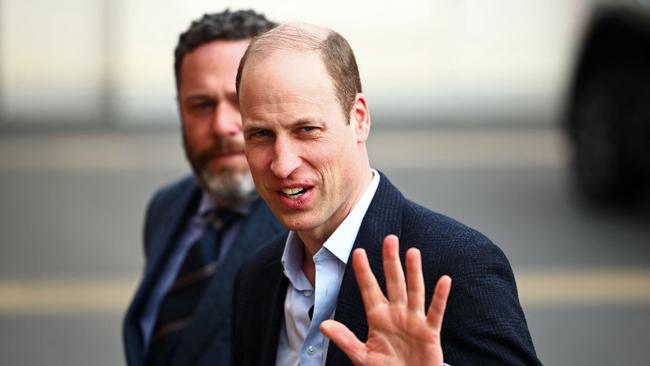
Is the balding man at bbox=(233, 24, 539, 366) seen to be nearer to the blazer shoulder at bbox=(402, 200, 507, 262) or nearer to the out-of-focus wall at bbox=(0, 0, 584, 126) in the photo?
the blazer shoulder at bbox=(402, 200, 507, 262)

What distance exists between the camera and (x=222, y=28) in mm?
3186

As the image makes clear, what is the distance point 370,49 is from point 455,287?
1595cm

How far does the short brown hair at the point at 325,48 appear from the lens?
2.16m

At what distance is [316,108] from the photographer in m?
2.15

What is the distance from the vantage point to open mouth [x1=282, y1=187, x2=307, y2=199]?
86.7 inches

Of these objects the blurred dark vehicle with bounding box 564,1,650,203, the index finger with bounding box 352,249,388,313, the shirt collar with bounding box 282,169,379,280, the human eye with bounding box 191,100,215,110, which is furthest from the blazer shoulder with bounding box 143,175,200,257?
the blurred dark vehicle with bounding box 564,1,650,203

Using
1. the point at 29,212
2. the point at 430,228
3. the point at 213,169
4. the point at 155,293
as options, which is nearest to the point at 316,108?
the point at 430,228

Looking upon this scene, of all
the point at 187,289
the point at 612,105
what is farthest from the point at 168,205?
the point at 612,105

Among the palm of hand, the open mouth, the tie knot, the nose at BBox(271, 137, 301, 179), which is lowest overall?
the tie knot

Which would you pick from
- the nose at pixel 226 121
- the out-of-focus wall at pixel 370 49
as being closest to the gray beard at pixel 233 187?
the nose at pixel 226 121

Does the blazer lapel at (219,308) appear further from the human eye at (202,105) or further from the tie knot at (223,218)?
the human eye at (202,105)

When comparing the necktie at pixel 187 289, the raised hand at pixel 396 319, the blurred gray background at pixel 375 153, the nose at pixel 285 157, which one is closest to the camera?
the raised hand at pixel 396 319

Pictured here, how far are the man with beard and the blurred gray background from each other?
12.3ft

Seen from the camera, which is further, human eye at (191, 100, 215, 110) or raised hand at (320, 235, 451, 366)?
human eye at (191, 100, 215, 110)
